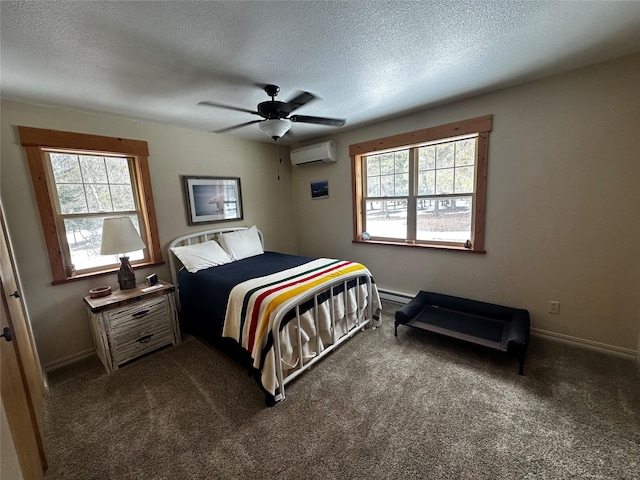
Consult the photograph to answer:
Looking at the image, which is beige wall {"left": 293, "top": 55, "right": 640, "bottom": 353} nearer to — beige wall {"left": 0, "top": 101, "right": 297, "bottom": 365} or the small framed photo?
the small framed photo

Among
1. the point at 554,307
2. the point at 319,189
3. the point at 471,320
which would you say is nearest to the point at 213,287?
the point at 319,189

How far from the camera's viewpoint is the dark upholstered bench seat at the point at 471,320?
2.13 m

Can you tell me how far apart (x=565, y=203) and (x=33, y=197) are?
181 inches

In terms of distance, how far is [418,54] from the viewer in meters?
1.81

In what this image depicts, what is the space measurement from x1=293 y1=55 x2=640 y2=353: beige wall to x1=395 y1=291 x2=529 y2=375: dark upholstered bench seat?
192 mm

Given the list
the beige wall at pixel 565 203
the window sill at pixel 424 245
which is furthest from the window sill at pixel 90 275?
the beige wall at pixel 565 203

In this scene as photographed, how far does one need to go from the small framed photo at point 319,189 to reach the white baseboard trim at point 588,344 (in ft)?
9.56

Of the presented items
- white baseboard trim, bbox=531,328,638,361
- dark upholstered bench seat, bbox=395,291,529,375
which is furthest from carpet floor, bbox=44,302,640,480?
dark upholstered bench seat, bbox=395,291,529,375

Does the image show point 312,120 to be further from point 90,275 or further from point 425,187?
point 90,275

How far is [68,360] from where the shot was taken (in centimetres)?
246

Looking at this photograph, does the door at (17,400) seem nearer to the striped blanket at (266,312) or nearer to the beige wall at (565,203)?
the striped blanket at (266,312)

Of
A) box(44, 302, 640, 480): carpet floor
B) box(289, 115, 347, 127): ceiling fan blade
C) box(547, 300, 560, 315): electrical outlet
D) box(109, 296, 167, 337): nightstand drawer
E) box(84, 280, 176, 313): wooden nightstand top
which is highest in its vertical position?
box(289, 115, 347, 127): ceiling fan blade

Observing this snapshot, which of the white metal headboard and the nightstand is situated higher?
the white metal headboard

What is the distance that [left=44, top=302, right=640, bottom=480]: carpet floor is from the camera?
4.58 ft
